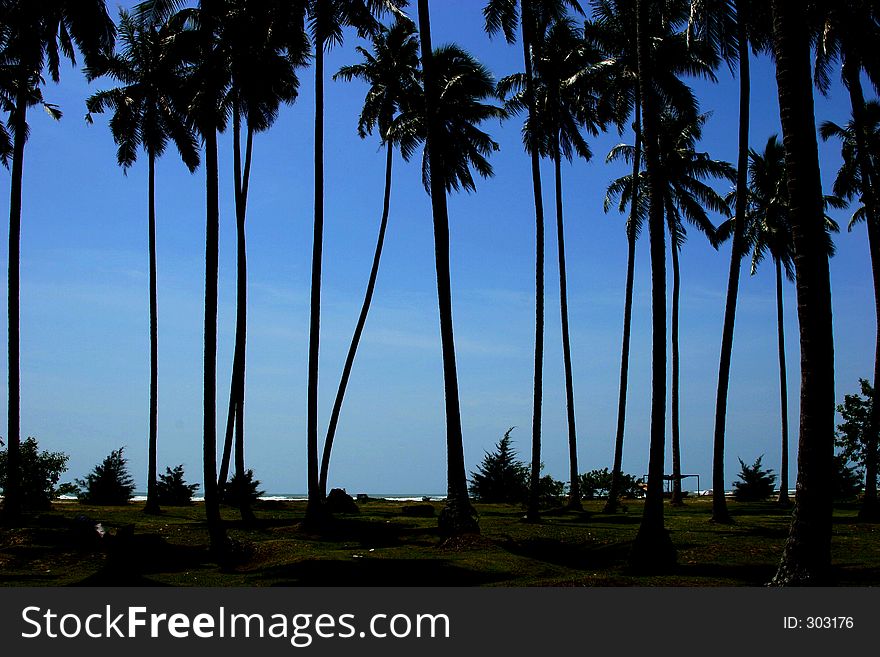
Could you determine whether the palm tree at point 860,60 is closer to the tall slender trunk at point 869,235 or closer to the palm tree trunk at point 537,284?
the tall slender trunk at point 869,235

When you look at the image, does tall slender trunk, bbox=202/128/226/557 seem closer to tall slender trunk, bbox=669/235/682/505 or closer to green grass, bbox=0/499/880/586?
green grass, bbox=0/499/880/586

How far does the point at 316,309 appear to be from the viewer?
1053 inches

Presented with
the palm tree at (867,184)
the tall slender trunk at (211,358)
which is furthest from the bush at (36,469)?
the palm tree at (867,184)

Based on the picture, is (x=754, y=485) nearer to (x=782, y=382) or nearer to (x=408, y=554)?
(x=782, y=382)

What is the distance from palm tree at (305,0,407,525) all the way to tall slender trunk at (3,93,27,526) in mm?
8950

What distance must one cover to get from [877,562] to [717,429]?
33.1 ft

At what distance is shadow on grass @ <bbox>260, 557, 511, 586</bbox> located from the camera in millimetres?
14891

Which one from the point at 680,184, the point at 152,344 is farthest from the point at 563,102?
the point at 152,344

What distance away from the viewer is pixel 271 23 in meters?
27.1

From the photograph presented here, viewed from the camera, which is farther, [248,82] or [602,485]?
[602,485]

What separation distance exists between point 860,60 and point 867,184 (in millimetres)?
4302
